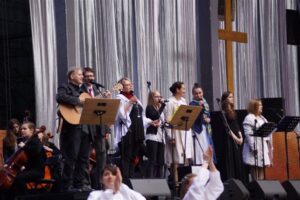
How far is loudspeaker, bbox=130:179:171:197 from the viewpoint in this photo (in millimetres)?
11938

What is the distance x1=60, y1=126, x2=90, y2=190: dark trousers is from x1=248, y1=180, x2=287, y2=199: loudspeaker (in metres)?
2.76

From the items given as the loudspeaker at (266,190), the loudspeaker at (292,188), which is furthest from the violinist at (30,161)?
the loudspeaker at (292,188)

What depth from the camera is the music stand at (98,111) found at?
38.7ft

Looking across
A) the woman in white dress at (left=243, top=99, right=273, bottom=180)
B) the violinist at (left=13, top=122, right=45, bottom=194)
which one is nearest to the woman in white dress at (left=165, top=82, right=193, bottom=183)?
the woman in white dress at (left=243, top=99, right=273, bottom=180)

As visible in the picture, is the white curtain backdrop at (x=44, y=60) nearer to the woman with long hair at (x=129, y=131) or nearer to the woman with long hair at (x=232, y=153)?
the woman with long hair at (x=129, y=131)

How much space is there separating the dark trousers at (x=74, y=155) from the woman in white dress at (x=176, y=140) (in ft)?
8.77

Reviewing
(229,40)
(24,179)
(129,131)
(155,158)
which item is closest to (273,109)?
(229,40)

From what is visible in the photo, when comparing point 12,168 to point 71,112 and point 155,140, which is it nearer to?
point 71,112

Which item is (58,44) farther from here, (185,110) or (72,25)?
(185,110)

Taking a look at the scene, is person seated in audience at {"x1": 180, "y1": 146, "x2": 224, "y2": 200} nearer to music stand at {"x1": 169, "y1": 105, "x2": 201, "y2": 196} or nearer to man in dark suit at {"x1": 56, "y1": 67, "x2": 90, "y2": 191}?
man in dark suit at {"x1": 56, "y1": 67, "x2": 90, "y2": 191}

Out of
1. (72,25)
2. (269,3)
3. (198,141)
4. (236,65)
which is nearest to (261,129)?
(198,141)

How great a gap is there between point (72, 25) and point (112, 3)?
4.73 feet

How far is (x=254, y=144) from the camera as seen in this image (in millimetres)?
15406

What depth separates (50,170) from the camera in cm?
1280
